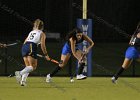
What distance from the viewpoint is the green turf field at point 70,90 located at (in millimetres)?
11539

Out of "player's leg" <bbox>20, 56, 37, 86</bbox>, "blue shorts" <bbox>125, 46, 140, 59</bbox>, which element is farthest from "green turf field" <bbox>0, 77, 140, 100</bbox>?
"blue shorts" <bbox>125, 46, 140, 59</bbox>

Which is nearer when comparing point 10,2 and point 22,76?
point 22,76

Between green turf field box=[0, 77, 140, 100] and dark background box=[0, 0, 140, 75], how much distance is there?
9254mm

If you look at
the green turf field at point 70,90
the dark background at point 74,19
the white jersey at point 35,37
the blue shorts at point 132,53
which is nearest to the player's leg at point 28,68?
the green turf field at point 70,90

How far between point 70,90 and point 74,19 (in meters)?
18.2

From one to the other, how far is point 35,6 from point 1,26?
3.49 metres

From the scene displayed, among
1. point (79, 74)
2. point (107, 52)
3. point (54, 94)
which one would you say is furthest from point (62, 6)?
point (54, 94)

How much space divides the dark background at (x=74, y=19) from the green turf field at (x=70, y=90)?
30.4 ft

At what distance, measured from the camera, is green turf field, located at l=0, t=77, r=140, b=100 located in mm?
11539

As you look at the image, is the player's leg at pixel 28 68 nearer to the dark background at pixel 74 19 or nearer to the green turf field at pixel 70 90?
the green turf field at pixel 70 90

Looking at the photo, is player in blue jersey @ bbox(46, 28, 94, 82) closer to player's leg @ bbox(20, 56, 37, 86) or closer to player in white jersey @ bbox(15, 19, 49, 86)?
player in white jersey @ bbox(15, 19, 49, 86)

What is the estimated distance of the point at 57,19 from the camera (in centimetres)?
3284

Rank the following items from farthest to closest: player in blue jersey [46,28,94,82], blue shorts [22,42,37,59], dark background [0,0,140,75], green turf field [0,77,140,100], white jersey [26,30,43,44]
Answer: dark background [0,0,140,75]
player in blue jersey [46,28,94,82]
white jersey [26,30,43,44]
blue shorts [22,42,37,59]
green turf field [0,77,140,100]

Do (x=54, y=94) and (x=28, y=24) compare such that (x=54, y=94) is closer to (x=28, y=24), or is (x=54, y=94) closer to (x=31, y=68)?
Answer: (x=31, y=68)
